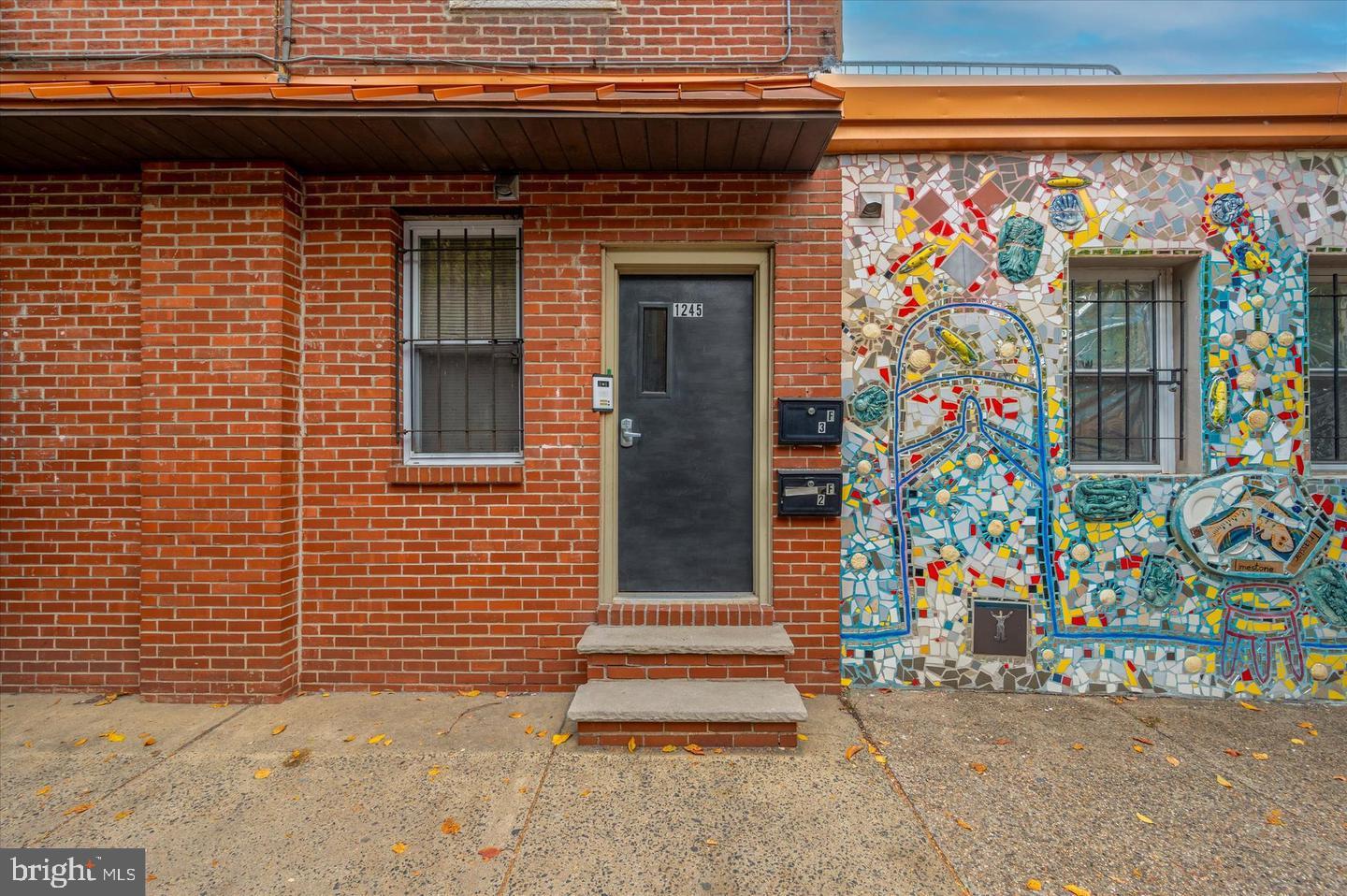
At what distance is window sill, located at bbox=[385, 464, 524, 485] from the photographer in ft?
11.7

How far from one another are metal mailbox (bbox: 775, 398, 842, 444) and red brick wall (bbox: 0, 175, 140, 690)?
375cm

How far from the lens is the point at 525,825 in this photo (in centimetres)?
242

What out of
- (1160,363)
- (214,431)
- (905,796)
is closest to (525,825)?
(905,796)

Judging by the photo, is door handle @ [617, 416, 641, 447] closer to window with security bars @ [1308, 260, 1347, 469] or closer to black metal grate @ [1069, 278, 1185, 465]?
black metal grate @ [1069, 278, 1185, 465]

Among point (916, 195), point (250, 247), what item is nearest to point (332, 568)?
point (250, 247)

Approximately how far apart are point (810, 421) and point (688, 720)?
1.71m

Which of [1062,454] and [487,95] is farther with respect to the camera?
[1062,454]

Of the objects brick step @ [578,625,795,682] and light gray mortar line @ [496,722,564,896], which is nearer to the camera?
light gray mortar line @ [496,722,564,896]

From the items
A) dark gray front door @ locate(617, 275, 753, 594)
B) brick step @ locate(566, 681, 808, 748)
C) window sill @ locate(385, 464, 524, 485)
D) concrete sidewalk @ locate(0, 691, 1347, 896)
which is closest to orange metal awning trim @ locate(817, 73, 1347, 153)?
dark gray front door @ locate(617, 275, 753, 594)

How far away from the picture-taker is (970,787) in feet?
8.81

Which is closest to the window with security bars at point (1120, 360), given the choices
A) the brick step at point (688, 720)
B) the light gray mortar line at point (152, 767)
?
the brick step at point (688, 720)

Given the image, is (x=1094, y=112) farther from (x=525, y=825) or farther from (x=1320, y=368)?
(x=525, y=825)

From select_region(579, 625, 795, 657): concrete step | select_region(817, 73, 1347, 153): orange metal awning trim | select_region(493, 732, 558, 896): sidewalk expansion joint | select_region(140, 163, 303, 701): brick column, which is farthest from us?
select_region(817, 73, 1347, 153): orange metal awning trim

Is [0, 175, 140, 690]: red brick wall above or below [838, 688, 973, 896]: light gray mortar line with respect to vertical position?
above
